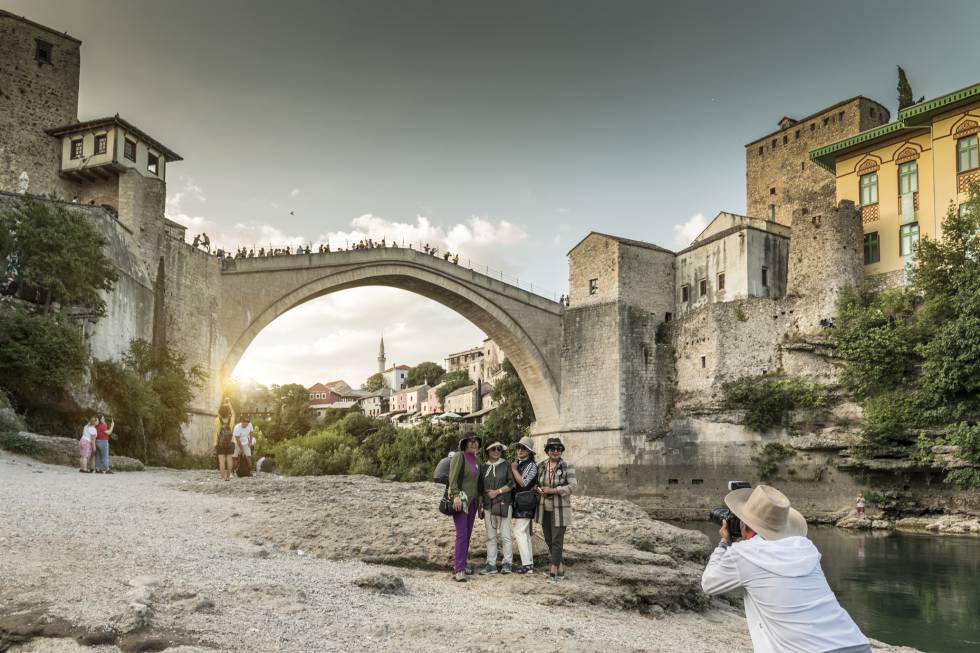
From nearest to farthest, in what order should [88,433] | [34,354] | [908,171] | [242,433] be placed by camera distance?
[88,433] < [242,433] < [34,354] < [908,171]

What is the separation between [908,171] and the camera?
95.6 ft

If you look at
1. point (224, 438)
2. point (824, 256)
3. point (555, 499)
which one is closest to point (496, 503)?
point (555, 499)

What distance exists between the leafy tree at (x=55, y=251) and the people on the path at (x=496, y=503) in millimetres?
14670

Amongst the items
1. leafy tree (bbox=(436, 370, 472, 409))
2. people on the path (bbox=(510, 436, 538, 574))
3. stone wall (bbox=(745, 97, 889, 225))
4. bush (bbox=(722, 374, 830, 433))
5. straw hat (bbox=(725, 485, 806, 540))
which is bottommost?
people on the path (bbox=(510, 436, 538, 574))

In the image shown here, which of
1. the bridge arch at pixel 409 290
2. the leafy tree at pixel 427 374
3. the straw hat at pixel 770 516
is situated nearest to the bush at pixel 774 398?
the bridge arch at pixel 409 290

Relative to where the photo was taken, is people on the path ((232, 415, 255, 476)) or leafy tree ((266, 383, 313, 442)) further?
leafy tree ((266, 383, 313, 442))

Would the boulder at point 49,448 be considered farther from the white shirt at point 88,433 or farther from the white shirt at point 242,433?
the white shirt at point 242,433

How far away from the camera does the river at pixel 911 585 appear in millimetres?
10523

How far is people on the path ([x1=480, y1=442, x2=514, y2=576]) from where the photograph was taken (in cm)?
805

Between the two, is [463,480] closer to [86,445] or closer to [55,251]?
[86,445]

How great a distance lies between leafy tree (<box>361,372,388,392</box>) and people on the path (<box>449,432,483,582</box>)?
116 metres

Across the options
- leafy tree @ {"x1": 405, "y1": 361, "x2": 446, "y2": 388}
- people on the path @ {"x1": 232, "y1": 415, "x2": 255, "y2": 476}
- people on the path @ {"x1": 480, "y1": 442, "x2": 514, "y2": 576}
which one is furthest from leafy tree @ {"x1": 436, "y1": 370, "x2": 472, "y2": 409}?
people on the path @ {"x1": 480, "y1": 442, "x2": 514, "y2": 576}

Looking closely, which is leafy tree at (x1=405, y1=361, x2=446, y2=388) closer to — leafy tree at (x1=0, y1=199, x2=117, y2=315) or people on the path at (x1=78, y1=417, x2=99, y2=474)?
leafy tree at (x1=0, y1=199, x2=117, y2=315)

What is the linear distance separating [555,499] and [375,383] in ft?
389
